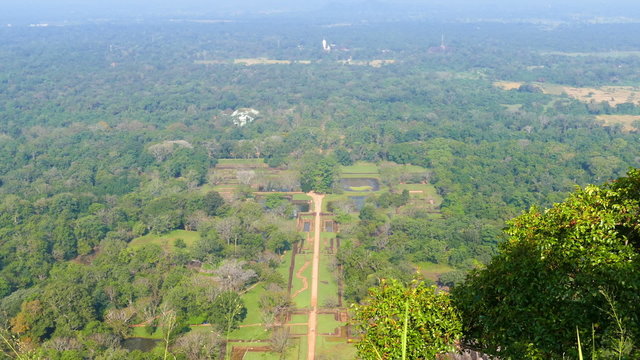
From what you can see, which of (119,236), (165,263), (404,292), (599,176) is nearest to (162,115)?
(119,236)

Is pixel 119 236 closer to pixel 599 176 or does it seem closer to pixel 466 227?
pixel 466 227

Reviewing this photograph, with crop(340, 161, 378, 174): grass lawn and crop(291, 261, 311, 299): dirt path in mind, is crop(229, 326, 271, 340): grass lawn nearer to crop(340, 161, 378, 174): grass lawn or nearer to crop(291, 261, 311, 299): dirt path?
crop(291, 261, 311, 299): dirt path

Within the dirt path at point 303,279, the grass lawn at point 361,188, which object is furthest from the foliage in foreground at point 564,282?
the grass lawn at point 361,188

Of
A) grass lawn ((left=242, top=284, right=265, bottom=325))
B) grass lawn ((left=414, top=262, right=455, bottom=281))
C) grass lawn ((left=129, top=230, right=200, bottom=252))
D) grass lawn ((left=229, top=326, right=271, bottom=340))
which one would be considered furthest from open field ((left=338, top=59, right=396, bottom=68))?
grass lawn ((left=229, top=326, right=271, bottom=340))

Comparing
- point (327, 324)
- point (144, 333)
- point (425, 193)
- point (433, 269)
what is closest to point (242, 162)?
point (425, 193)

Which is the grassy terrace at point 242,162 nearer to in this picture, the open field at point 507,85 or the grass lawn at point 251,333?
the grass lawn at point 251,333

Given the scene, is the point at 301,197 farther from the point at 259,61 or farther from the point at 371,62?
the point at 259,61

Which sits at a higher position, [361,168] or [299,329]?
[361,168]
